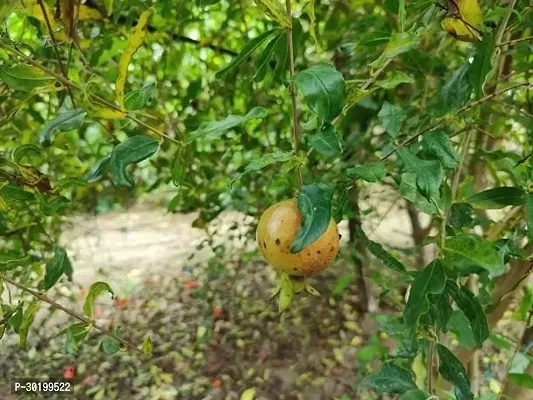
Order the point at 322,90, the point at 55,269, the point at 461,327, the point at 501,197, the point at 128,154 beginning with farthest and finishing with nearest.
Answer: the point at 461,327 < the point at 55,269 < the point at 501,197 < the point at 128,154 < the point at 322,90

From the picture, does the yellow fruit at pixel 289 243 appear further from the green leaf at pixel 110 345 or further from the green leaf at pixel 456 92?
the green leaf at pixel 110 345

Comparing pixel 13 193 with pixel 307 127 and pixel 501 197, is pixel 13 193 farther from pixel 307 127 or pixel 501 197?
pixel 501 197

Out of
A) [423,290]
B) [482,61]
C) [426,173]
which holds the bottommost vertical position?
[423,290]

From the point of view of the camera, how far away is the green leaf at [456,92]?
711 mm

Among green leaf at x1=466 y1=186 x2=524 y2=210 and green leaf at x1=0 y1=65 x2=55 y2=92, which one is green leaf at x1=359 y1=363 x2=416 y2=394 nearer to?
green leaf at x1=466 y1=186 x2=524 y2=210

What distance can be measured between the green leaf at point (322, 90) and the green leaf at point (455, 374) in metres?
0.35

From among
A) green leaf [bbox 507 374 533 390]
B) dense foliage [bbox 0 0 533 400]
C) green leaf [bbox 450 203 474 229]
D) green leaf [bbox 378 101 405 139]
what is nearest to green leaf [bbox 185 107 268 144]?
dense foliage [bbox 0 0 533 400]

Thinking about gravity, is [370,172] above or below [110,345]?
above

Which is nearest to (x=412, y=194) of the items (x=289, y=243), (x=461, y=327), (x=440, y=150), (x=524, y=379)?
(x=440, y=150)

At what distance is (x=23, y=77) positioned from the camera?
1.92ft

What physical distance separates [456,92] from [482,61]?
122 mm

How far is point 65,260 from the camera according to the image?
2.77ft

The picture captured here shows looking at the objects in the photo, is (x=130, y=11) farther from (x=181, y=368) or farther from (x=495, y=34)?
(x=181, y=368)

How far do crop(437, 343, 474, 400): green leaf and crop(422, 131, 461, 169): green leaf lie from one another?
0.23 metres
